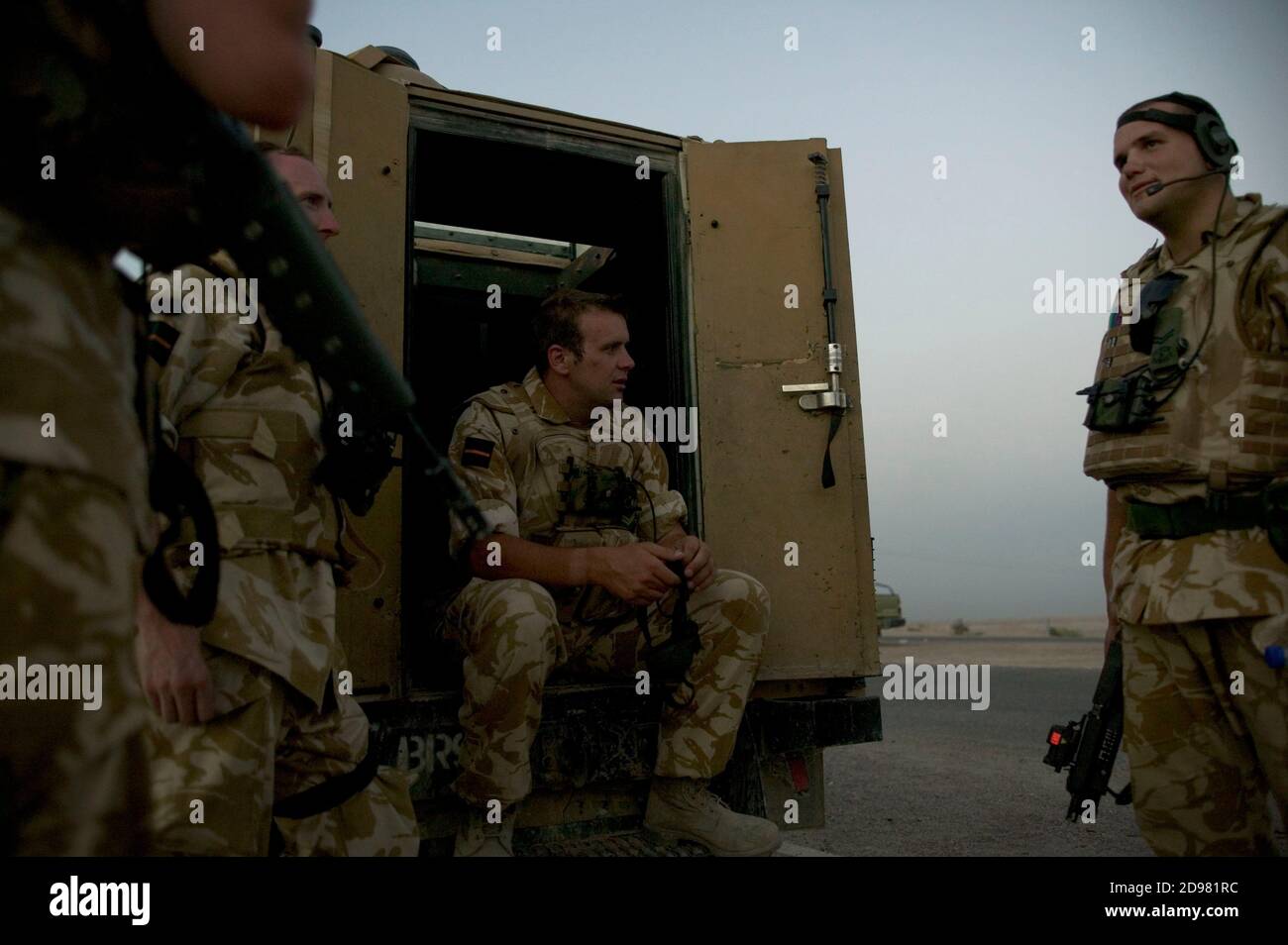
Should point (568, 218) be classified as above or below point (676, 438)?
above

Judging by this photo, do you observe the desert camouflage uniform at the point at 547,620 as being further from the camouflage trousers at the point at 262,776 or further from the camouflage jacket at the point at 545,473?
the camouflage trousers at the point at 262,776

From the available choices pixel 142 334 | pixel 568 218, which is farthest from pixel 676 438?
pixel 142 334

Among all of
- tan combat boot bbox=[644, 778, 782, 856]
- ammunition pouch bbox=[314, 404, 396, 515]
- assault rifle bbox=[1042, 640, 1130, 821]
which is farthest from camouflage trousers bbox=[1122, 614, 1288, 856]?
ammunition pouch bbox=[314, 404, 396, 515]

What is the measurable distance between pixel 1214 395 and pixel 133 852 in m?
2.38

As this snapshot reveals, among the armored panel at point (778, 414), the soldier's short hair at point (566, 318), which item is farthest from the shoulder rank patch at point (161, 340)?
the armored panel at point (778, 414)

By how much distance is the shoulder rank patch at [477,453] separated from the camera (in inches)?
114

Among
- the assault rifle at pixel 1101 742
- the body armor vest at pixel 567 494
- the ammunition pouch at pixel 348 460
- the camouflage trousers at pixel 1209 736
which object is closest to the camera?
the ammunition pouch at pixel 348 460

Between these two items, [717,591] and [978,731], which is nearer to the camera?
[717,591]

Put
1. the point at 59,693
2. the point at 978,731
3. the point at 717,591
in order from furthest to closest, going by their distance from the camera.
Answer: the point at 978,731, the point at 717,591, the point at 59,693

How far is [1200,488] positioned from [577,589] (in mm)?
1776

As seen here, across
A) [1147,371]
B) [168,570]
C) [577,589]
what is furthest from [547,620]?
[1147,371]

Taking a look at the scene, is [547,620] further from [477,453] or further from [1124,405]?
[1124,405]
